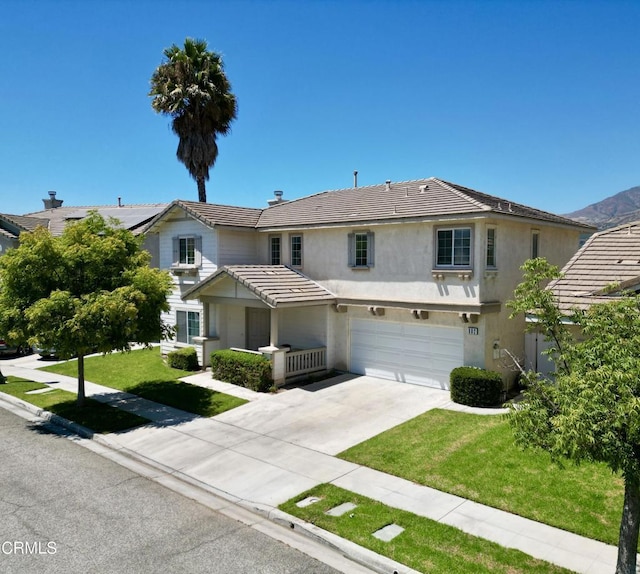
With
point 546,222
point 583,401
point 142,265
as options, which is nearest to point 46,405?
point 142,265

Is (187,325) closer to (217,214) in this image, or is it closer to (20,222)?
(217,214)

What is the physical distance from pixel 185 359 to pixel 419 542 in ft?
48.7

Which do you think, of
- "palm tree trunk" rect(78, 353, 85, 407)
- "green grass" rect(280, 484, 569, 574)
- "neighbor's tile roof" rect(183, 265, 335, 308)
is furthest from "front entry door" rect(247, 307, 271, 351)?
"green grass" rect(280, 484, 569, 574)

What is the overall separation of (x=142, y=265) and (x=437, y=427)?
34.1ft

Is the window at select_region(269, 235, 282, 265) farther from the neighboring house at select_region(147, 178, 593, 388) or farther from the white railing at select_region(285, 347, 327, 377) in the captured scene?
the white railing at select_region(285, 347, 327, 377)

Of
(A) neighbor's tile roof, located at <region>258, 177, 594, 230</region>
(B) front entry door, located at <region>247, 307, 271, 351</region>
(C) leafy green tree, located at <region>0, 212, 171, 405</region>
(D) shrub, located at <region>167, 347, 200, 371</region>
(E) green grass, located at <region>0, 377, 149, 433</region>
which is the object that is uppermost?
(A) neighbor's tile roof, located at <region>258, 177, 594, 230</region>

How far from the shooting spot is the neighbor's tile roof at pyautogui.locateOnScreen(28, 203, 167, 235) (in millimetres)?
32531

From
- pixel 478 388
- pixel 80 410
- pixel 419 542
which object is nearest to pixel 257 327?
pixel 80 410

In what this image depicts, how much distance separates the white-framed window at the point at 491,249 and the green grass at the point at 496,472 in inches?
194

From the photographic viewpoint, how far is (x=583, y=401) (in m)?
5.12

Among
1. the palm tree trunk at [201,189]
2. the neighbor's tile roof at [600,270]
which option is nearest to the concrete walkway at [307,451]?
the neighbor's tile roof at [600,270]

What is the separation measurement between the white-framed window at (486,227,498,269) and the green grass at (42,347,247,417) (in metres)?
9.02

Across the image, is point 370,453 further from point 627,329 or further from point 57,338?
point 57,338

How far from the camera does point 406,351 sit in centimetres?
1744
